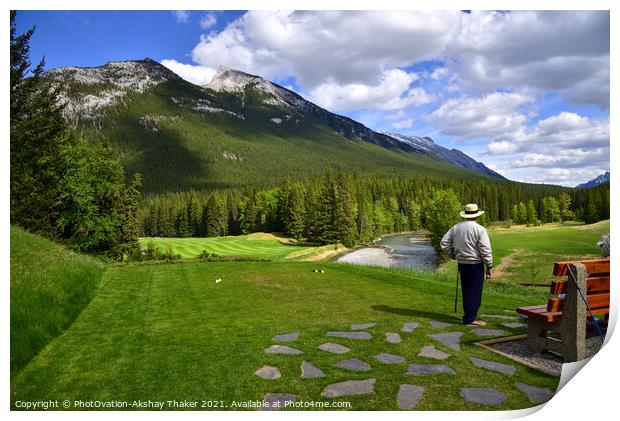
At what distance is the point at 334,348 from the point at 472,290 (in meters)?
3.31

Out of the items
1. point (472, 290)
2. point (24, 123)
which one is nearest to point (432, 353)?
point (472, 290)

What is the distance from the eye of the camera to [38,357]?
650cm

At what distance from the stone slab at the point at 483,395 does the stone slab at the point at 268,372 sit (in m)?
2.50

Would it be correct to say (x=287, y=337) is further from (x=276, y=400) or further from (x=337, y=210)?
(x=337, y=210)

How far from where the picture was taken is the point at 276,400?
5027 millimetres

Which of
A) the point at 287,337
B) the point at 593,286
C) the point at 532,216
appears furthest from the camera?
the point at 532,216

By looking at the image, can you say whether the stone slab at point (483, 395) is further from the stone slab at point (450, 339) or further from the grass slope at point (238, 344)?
the stone slab at point (450, 339)

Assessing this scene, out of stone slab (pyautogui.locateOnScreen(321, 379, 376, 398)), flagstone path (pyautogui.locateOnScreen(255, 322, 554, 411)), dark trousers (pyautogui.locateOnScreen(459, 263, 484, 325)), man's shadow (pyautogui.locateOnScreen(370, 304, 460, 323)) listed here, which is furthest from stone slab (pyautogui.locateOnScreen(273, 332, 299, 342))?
dark trousers (pyautogui.locateOnScreen(459, 263, 484, 325))

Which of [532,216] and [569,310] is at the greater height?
[532,216]

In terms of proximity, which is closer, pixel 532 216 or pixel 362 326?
pixel 362 326

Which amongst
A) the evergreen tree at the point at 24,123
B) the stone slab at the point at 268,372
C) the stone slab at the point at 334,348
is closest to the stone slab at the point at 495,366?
the stone slab at the point at 334,348

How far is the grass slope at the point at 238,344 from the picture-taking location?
17.6 ft

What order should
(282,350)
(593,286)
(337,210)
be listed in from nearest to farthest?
1. (282,350)
2. (593,286)
3. (337,210)

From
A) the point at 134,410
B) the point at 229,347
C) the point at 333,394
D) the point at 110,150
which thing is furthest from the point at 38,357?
the point at 110,150
